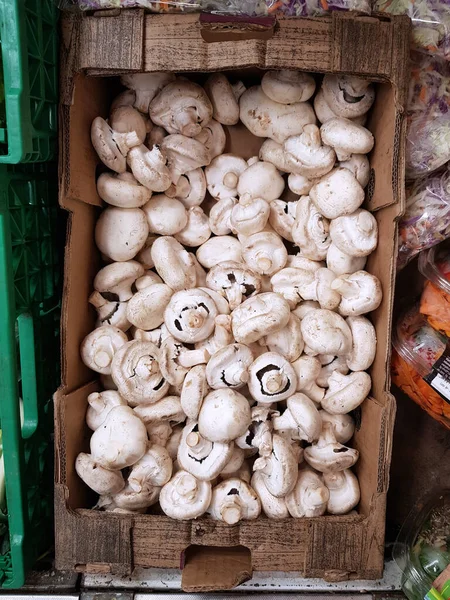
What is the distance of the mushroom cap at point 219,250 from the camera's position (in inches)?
51.2

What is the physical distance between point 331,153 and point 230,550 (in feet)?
3.08

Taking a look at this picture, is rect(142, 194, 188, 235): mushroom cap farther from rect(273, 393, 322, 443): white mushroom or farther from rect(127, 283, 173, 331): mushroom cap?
rect(273, 393, 322, 443): white mushroom

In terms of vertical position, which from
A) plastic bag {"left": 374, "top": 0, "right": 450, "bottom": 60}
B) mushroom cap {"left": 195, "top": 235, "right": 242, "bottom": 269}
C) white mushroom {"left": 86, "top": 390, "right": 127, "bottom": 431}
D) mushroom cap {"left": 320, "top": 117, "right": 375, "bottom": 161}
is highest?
plastic bag {"left": 374, "top": 0, "right": 450, "bottom": 60}

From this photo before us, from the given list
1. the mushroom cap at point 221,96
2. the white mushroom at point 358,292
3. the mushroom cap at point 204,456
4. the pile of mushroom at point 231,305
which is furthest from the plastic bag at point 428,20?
the mushroom cap at point 204,456

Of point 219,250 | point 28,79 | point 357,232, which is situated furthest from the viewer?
point 219,250

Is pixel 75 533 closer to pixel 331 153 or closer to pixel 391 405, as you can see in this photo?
pixel 391 405

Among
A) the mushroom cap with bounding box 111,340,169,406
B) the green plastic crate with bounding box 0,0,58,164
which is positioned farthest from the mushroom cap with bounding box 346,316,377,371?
the green plastic crate with bounding box 0,0,58,164

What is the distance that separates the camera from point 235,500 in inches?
44.6

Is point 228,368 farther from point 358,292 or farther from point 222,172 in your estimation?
point 222,172

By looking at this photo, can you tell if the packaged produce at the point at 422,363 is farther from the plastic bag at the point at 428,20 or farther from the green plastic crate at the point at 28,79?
the green plastic crate at the point at 28,79

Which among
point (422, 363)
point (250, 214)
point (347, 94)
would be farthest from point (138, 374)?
point (347, 94)

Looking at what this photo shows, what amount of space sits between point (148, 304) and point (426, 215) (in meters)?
0.66

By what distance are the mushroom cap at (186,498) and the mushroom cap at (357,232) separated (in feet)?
1.99

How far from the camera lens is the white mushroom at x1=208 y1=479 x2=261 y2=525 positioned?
1.12 meters
